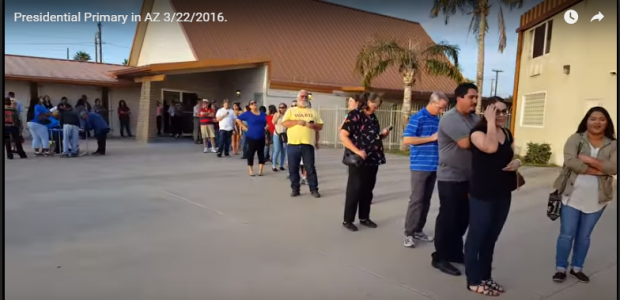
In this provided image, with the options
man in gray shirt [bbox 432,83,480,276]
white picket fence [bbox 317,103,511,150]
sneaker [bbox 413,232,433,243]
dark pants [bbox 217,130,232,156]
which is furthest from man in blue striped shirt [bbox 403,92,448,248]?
white picket fence [bbox 317,103,511,150]

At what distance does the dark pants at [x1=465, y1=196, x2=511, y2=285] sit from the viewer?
3.34 meters

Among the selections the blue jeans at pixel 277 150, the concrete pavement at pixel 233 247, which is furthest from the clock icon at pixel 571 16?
the blue jeans at pixel 277 150

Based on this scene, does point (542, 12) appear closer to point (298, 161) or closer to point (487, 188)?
point (298, 161)

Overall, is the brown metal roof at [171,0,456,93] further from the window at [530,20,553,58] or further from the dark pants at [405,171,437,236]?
the dark pants at [405,171,437,236]

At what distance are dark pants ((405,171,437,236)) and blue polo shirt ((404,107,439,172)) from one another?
71 millimetres

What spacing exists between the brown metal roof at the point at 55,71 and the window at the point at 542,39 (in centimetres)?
1458

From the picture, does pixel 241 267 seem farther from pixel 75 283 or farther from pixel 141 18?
pixel 141 18

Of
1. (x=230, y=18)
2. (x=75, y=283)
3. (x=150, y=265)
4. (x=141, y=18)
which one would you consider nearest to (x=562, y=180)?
(x=150, y=265)

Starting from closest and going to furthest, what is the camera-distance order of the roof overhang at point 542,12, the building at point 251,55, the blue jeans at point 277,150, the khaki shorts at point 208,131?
1. the blue jeans at point 277,150
2. the roof overhang at point 542,12
3. the khaki shorts at point 208,131
4. the building at point 251,55

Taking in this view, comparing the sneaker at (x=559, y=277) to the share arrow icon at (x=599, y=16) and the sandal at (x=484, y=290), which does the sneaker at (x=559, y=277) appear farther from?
the share arrow icon at (x=599, y=16)

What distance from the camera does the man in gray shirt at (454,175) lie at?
356 centimetres

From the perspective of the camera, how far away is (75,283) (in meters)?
3.43

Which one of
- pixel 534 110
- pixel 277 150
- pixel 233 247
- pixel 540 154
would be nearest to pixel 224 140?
pixel 277 150

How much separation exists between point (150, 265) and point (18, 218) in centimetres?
241
